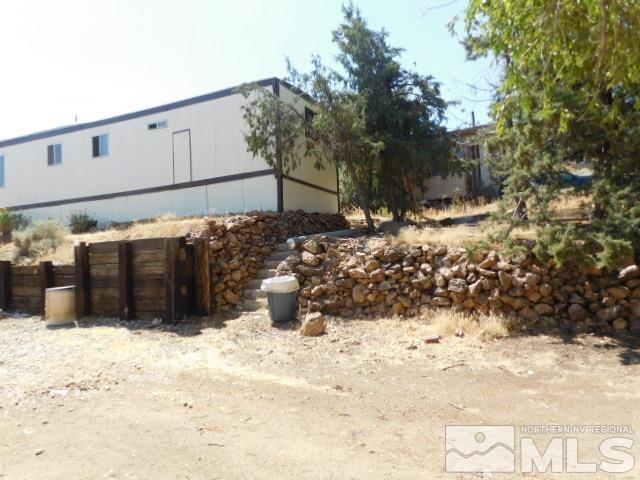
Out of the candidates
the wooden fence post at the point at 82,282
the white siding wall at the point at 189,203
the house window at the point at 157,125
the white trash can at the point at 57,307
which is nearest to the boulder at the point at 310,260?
the white siding wall at the point at 189,203

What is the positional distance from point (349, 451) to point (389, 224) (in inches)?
449

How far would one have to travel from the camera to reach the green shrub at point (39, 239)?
13.1 metres

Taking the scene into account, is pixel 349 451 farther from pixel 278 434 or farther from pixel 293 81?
pixel 293 81

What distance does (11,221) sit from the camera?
55.4 feet

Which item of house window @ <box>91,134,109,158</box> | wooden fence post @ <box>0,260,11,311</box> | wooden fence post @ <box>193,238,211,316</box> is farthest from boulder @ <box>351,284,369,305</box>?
house window @ <box>91,134,109,158</box>

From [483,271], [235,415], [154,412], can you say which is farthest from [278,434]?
[483,271]

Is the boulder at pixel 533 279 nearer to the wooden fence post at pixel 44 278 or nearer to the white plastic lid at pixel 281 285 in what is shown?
the white plastic lid at pixel 281 285

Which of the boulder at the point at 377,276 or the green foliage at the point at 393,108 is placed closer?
the boulder at the point at 377,276

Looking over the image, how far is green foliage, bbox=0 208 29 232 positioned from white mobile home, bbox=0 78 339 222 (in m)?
0.75

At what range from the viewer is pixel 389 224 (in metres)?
14.5

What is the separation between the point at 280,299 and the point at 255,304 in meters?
1.37

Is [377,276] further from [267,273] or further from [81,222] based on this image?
[81,222]

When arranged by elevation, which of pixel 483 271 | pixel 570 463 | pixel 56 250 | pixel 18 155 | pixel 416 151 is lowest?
pixel 570 463

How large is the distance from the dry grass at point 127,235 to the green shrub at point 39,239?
0.19 meters
